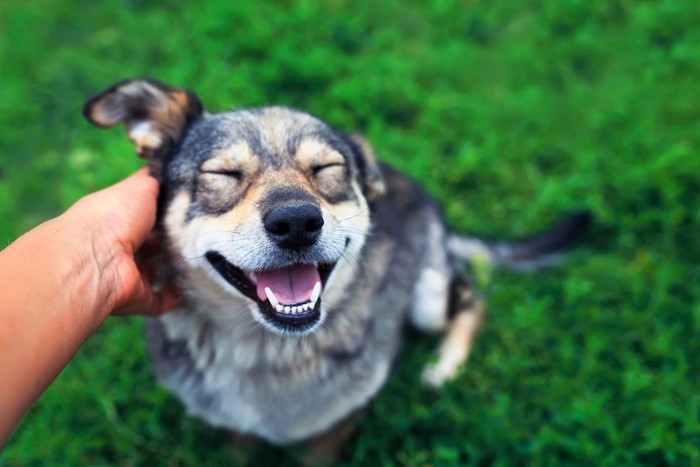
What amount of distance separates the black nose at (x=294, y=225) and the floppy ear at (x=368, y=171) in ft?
2.41

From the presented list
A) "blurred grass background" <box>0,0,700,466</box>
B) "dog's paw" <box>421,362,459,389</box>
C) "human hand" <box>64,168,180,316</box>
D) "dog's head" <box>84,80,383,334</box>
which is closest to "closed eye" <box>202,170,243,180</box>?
"dog's head" <box>84,80,383,334</box>

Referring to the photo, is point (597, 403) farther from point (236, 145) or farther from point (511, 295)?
point (236, 145)

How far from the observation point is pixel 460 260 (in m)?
4.41

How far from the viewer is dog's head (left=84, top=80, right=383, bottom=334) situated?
2.35 meters

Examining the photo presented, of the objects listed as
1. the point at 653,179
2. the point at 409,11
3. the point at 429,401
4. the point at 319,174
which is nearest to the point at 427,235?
the point at 429,401

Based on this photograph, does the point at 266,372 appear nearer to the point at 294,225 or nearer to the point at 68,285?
the point at 294,225

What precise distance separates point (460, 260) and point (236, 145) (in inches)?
92.1

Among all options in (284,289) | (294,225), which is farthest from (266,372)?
(294,225)

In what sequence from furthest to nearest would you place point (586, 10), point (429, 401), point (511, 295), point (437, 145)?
point (586, 10) < point (437, 145) < point (511, 295) < point (429, 401)

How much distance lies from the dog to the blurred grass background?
0.65 m

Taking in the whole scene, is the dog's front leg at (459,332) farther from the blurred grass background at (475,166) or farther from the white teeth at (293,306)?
the white teeth at (293,306)

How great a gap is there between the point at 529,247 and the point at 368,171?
175 centimetres

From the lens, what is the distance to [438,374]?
387 cm

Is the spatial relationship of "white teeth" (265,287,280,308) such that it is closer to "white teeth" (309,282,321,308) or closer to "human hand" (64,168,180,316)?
"white teeth" (309,282,321,308)
